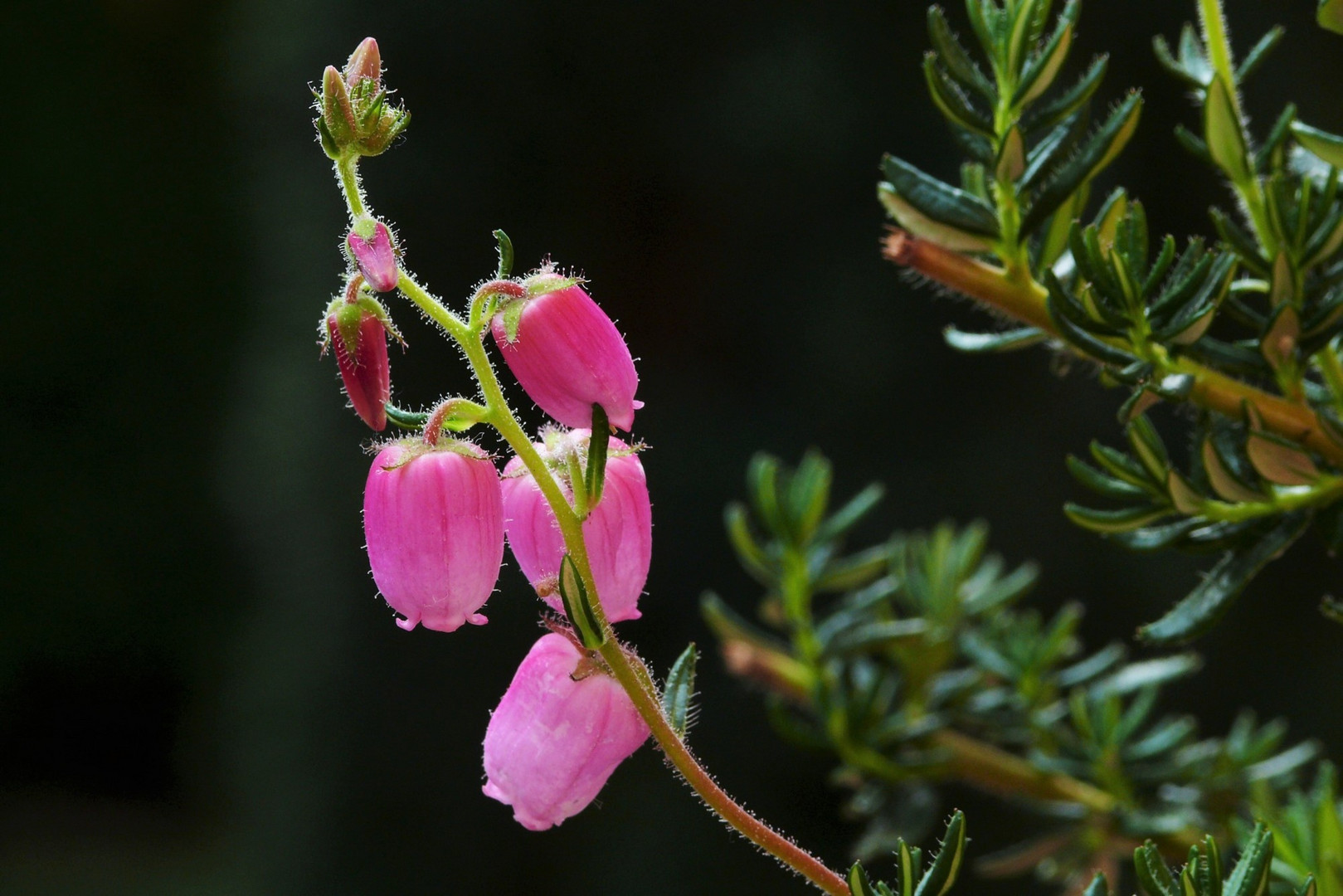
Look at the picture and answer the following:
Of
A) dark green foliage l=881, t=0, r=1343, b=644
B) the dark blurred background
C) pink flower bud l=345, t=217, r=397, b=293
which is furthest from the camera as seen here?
the dark blurred background

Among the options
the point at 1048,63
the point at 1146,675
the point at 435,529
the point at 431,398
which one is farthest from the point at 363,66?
the point at 431,398

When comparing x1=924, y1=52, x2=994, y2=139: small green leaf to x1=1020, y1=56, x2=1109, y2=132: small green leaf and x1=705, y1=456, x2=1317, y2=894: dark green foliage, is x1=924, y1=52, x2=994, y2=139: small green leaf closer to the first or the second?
x1=1020, y1=56, x2=1109, y2=132: small green leaf

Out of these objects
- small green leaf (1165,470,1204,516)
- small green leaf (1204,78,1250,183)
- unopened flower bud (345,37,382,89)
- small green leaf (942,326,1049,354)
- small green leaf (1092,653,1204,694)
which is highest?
unopened flower bud (345,37,382,89)

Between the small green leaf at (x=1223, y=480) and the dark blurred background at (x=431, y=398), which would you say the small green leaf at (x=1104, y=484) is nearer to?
the small green leaf at (x=1223, y=480)

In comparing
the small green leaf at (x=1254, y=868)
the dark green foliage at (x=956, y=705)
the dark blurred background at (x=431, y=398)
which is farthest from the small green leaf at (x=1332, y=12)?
the dark blurred background at (x=431, y=398)

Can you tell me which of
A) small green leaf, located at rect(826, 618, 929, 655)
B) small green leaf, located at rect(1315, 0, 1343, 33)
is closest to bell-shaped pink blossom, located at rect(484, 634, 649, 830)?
small green leaf, located at rect(1315, 0, 1343, 33)
